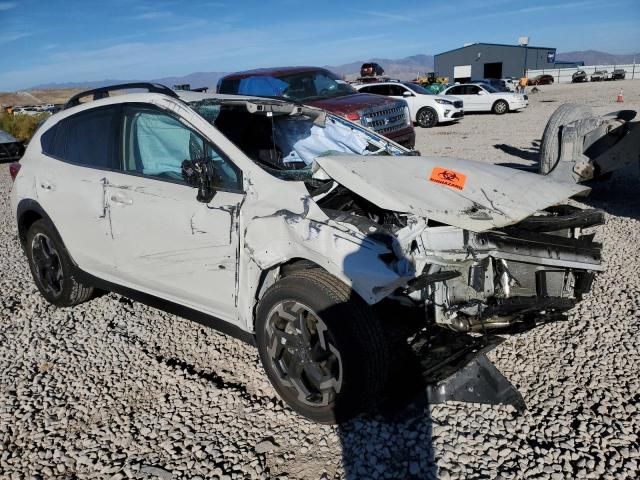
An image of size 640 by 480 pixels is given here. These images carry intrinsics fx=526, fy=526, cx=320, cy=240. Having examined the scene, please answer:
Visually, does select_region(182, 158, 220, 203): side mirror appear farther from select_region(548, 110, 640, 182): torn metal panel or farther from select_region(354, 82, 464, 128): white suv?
select_region(354, 82, 464, 128): white suv

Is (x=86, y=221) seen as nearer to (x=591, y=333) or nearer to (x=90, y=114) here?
(x=90, y=114)

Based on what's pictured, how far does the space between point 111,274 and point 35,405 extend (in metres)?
1.03

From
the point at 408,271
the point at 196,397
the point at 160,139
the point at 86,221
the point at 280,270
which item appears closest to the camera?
the point at 408,271

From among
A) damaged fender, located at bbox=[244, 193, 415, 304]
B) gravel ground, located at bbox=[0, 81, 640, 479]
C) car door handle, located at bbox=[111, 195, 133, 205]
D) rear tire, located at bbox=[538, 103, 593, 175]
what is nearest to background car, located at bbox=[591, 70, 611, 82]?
rear tire, located at bbox=[538, 103, 593, 175]

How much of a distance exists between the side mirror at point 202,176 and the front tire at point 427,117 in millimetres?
17213

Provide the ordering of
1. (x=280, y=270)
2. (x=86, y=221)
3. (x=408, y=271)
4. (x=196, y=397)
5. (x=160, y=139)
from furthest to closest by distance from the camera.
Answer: (x=86, y=221) < (x=160, y=139) < (x=196, y=397) < (x=280, y=270) < (x=408, y=271)

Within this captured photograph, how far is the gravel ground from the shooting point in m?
2.66

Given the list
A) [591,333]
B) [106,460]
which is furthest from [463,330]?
[106,460]

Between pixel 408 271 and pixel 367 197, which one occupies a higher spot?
pixel 367 197

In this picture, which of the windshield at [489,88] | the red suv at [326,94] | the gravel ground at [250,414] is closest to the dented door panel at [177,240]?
the gravel ground at [250,414]

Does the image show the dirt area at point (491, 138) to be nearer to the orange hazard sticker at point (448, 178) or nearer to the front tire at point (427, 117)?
the front tire at point (427, 117)

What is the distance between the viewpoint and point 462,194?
126 inches

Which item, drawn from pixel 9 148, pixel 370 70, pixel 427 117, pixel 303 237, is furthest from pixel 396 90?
pixel 303 237

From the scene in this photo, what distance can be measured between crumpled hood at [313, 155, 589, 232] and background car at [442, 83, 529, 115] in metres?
20.1
